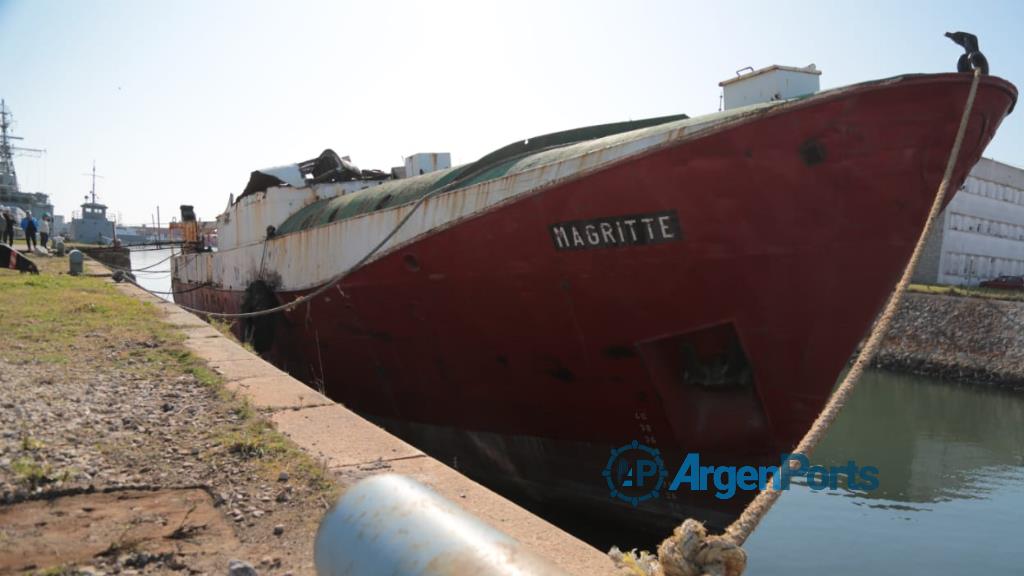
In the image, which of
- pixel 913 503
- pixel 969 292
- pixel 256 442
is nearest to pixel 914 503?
pixel 913 503

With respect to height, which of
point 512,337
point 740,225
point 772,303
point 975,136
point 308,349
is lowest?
point 308,349

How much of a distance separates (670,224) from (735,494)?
2.40 m

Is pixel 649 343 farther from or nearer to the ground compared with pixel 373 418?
farther from the ground

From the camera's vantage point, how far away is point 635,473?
6074mm

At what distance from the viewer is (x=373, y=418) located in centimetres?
862

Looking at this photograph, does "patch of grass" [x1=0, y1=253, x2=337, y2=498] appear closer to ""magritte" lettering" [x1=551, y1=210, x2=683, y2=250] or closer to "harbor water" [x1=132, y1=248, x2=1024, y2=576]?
""magritte" lettering" [x1=551, y1=210, x2=683, y2=250]

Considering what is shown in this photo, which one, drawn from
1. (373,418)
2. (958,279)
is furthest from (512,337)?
(958,279)

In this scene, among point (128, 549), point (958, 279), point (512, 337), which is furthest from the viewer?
point (958, 279)

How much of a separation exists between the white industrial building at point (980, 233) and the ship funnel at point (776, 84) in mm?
22933

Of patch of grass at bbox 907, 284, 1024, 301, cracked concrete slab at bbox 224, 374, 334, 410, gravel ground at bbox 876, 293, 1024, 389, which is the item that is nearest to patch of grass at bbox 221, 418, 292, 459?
cracked concrete slab at bbox 224, 374, 334, 410

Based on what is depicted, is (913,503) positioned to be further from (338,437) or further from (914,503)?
(338,437)

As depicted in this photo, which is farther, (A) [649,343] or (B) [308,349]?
(B) [308,349]

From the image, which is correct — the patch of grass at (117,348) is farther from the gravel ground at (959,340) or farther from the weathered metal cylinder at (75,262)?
the gravel ground at (959,340)

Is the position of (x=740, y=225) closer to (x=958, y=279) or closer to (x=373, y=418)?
(x=373, y=418)
